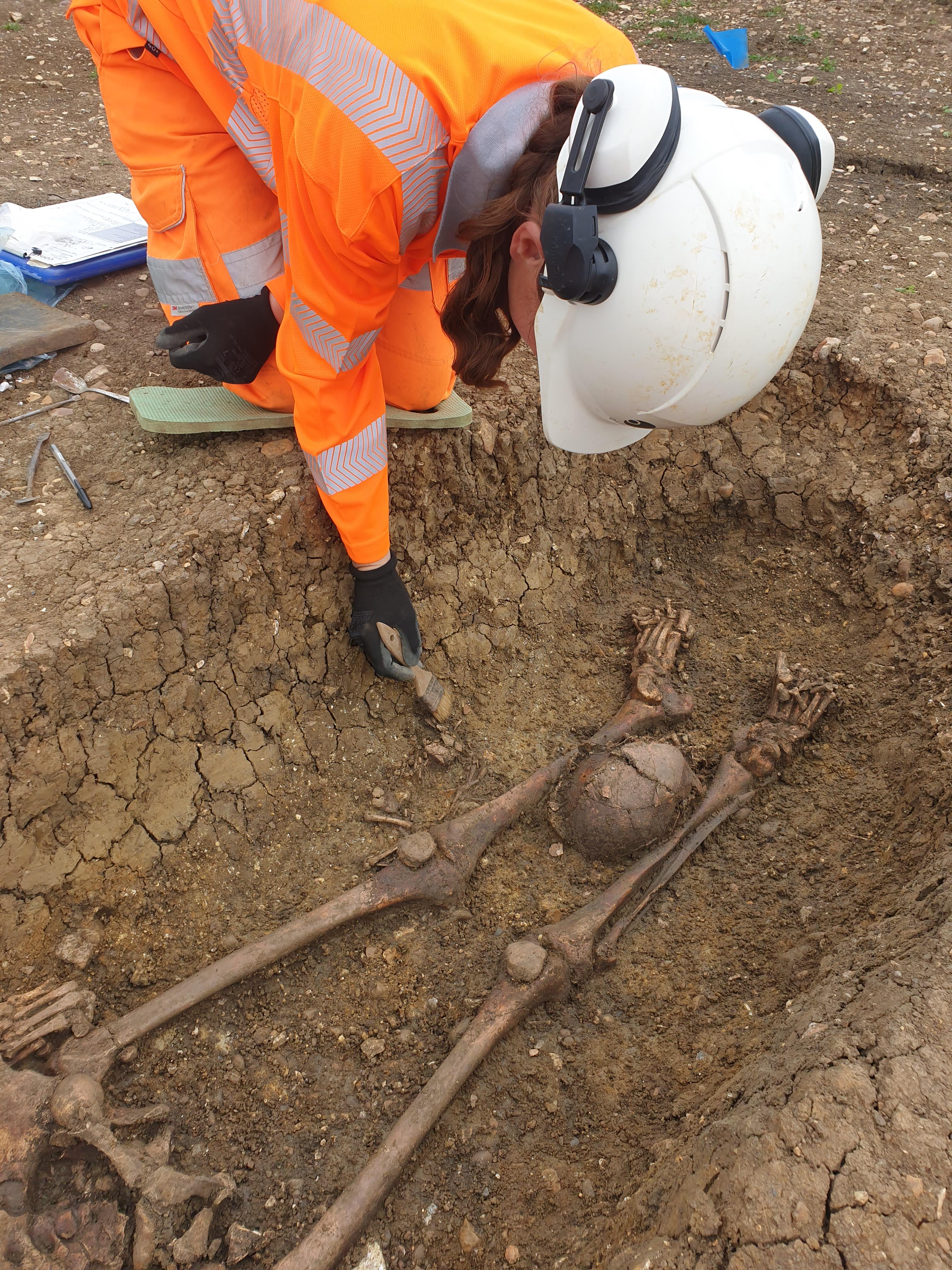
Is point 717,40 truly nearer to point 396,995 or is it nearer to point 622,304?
point 622,304

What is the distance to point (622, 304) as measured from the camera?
1.74m

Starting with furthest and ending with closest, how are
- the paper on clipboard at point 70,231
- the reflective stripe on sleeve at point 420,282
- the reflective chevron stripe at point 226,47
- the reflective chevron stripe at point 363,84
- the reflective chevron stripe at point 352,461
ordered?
the paper on clipboard at point 70,231 → the reflective stripe on sleeve at point 420,282 → the reflective chevron stripe at point 352,461 → the reflective chevron stripe at point 226,47 → the reflective chevron stripe at point 363,84

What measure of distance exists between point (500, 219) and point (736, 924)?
205cm

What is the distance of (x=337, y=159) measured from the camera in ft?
5.82

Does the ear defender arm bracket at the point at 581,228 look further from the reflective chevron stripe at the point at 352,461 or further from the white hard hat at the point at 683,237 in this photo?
the reflective chevron stripe at the point at 352,461

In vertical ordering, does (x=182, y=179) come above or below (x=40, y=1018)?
above

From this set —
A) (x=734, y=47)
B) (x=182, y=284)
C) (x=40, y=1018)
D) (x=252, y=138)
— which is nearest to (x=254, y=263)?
(x=182, y=284)

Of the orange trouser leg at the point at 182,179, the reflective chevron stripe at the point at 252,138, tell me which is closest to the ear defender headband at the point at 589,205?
the reflective chevron stripe at the point at 252,138

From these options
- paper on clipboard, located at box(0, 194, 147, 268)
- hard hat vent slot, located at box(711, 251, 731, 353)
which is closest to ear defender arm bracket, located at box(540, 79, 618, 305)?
hard hat vent slot, located at box(711, 251, 731, 353)

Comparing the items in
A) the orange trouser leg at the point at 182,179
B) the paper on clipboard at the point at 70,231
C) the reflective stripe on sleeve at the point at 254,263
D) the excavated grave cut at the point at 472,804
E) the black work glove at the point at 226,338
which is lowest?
the excavated grave cut at the point at 472,804

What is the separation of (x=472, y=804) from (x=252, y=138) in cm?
209

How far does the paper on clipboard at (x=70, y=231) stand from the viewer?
11.8ft

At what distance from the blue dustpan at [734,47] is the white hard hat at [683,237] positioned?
4.51 meters

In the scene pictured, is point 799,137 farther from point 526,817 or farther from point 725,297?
point 526,817
